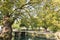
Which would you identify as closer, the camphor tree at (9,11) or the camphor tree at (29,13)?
the camphor tree at (9,11)

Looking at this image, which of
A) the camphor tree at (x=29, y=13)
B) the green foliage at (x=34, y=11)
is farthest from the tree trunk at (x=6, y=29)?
the green foliage at (x=34, y=11)

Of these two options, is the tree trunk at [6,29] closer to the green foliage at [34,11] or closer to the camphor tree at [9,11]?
the camphor tree at [9,11]

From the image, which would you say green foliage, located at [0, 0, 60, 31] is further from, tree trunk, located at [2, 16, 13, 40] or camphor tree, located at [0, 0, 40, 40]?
tree trunk, located at [2, 16, 13, 40]

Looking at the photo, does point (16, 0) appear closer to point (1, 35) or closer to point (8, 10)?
point (8, 10)

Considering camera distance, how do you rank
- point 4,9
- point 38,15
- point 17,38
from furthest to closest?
point 17,38 → point 38,15 → point 4,9

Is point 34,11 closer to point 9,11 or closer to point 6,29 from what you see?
point 9,11

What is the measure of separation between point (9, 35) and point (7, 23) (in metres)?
0.49

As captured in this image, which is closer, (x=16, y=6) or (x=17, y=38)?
(x=16, y=6)

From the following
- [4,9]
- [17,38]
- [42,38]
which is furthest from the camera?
[42,38]

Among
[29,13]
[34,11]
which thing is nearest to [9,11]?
[29,13]

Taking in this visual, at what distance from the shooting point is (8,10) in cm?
641

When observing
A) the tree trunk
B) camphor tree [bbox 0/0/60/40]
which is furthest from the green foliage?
the tree trunk

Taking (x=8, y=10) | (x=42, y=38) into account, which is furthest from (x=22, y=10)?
(x=42, y=38)

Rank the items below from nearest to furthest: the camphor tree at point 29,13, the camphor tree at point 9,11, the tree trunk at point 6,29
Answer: the camphor tree at point 9,11 < the camphor tree at point 29,13 < the tree trunk at point 6,29
